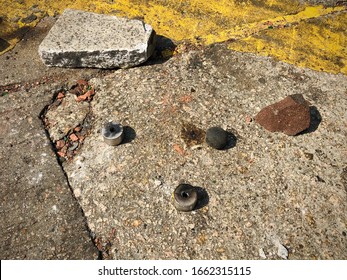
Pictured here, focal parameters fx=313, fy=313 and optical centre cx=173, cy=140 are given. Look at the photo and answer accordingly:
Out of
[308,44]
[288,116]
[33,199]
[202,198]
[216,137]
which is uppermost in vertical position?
[308,44]

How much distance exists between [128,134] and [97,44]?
106 cm

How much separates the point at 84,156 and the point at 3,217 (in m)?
0.81

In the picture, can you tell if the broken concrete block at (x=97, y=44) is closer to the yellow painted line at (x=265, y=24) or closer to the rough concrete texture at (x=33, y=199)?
the rough concrete texture at (x=33, y=199)

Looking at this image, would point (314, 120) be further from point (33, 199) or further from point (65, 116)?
point (33, 199)

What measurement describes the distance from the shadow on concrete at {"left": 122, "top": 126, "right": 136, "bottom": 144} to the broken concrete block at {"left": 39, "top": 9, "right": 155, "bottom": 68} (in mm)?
811

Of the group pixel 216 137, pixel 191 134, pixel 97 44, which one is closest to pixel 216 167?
pixel 216 137

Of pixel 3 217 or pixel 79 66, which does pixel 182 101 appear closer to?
pixel 79 66

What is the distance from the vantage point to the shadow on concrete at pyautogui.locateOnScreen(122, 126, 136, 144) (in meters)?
2.93

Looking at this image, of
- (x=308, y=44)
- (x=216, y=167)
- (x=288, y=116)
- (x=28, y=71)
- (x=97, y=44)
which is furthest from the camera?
(x=308, y=44)

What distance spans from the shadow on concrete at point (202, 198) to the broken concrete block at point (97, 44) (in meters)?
1.58

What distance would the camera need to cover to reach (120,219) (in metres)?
2.53

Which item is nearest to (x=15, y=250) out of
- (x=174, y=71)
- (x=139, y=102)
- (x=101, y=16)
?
(x=139, y=102)

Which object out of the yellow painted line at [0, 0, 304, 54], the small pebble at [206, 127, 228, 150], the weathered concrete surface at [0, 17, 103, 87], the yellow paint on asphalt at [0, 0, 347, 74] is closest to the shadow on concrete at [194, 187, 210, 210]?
the small pebble at [206, 127, 228, 150]

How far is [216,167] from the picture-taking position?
278 centimetres
